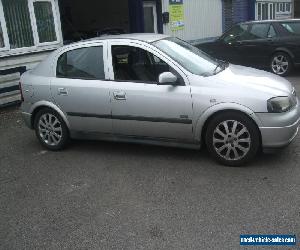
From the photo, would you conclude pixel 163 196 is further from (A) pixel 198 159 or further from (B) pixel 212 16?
(B) pixel 212 16

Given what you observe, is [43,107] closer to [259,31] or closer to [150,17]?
[259,31]

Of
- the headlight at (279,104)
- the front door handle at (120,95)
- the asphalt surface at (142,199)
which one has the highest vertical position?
the front door handle at (120,95)

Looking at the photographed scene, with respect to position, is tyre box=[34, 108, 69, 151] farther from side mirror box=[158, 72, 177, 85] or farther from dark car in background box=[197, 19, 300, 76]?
dark car in background box=[197, 19, 300, 76]

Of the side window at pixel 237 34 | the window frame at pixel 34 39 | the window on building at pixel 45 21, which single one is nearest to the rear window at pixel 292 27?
the side window at pixel 237 34

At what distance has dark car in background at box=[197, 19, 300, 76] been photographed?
10641mm

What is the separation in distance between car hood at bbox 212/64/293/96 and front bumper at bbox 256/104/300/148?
278mm

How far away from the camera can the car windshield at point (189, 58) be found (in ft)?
16.7

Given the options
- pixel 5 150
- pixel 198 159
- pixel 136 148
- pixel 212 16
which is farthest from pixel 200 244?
pixel 212 16

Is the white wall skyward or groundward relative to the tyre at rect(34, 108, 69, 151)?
skyward

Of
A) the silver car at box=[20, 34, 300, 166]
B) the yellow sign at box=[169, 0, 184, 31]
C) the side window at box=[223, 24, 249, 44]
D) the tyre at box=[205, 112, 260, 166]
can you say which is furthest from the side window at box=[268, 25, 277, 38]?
the tyre at box=[205, 112, 260, 166]

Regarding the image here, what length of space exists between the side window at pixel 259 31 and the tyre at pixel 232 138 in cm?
715

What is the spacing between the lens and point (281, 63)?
429 inches

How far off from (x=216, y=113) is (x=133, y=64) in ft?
4.39

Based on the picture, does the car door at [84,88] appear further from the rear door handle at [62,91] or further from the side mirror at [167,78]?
the side mirror at [167,78]
